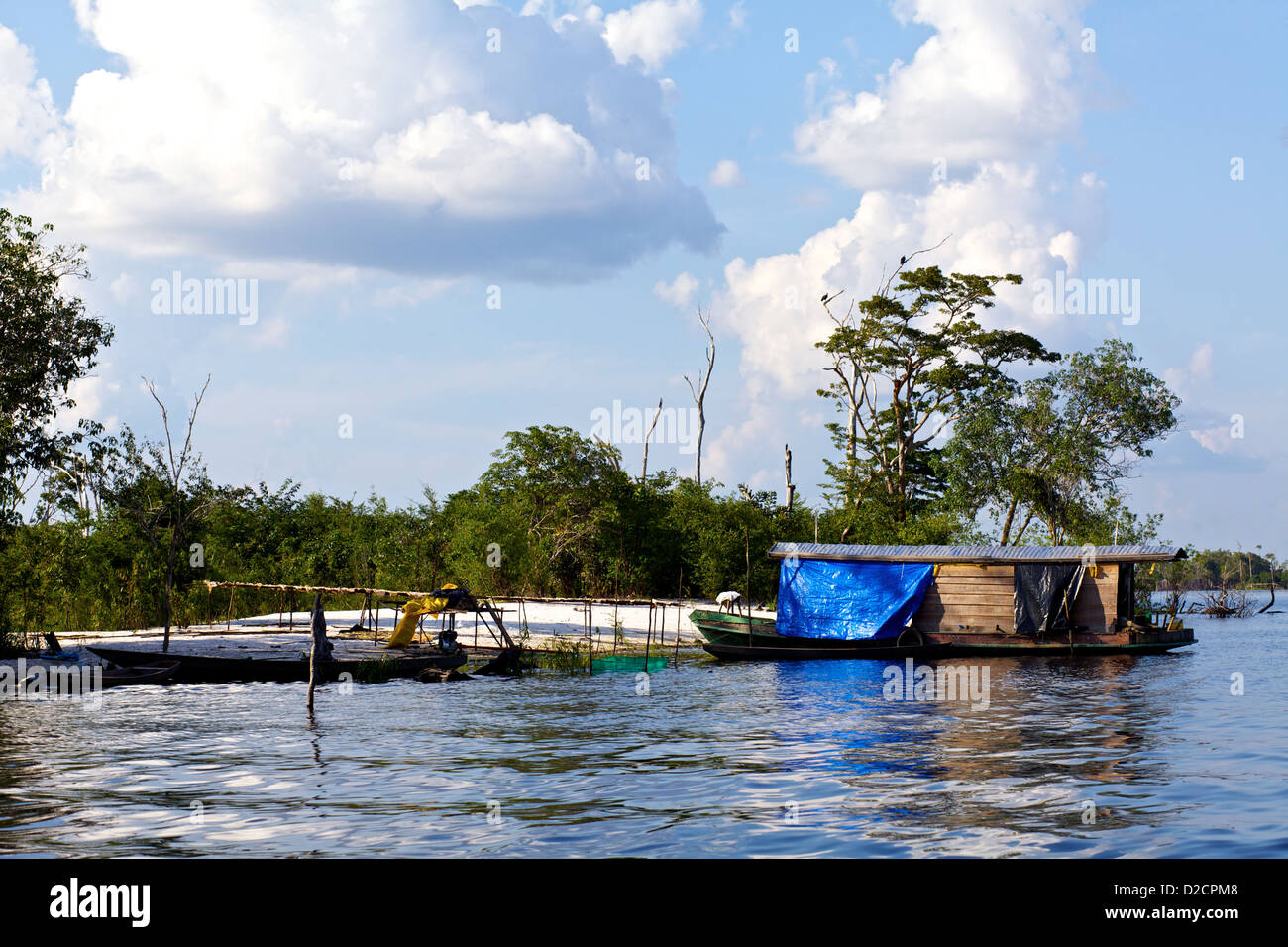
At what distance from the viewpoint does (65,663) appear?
23.7 m

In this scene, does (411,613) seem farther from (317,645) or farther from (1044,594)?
(1044,594)

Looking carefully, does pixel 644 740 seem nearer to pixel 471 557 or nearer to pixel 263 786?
pixel 263 786

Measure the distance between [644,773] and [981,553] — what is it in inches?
778

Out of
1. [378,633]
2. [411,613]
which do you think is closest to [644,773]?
[411,613]

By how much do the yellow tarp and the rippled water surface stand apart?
319 centimetres

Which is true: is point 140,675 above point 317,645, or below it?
below

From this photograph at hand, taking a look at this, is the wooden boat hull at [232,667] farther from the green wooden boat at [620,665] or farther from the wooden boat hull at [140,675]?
the green wooden boat at [620,665]

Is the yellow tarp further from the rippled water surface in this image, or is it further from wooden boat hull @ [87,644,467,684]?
the rippled water surface

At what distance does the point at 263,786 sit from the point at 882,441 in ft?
129

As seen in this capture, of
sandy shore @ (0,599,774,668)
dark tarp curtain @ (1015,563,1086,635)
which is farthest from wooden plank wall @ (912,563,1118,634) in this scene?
sandy shore @ (0,599,774,668)

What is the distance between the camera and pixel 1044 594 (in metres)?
30.1

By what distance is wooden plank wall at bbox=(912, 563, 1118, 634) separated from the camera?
3020 cm

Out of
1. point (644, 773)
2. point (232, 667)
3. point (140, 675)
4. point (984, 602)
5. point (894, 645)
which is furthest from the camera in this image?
point (984, 602)
